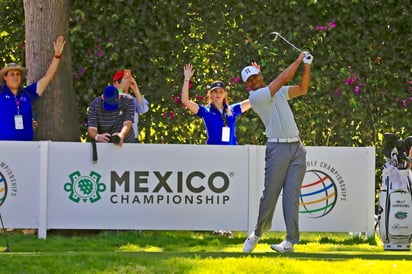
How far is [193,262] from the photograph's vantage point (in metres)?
8.79

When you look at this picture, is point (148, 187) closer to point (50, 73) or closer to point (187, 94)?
point (187, 94)

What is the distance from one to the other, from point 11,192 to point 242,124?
3.18m

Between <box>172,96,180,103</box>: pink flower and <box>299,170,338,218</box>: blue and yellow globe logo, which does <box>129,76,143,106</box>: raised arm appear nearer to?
<box>172,96,180,103</box>: pink flower

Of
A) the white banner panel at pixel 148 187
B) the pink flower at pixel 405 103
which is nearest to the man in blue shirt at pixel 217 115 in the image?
the white banner panel at pixel 148 187

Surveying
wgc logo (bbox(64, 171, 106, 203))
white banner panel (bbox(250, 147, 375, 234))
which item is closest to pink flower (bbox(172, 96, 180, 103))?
white banner panel (bbox(250, 147, 375, 234))

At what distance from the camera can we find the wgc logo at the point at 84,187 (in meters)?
11.2

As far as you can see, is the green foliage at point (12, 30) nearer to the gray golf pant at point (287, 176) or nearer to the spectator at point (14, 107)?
the spectator at point (14, 107)

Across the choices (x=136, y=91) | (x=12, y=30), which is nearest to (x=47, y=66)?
(x=136, y=91)

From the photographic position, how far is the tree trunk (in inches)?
480

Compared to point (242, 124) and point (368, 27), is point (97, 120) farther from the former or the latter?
point (368, 27)

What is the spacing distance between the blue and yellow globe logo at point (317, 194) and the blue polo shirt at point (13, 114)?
3206 millimetres

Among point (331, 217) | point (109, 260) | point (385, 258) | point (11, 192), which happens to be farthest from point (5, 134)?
point (385, 258)

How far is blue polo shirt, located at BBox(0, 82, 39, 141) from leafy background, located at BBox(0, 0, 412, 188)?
1.45 m

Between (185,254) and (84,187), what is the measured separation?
6.56ft
